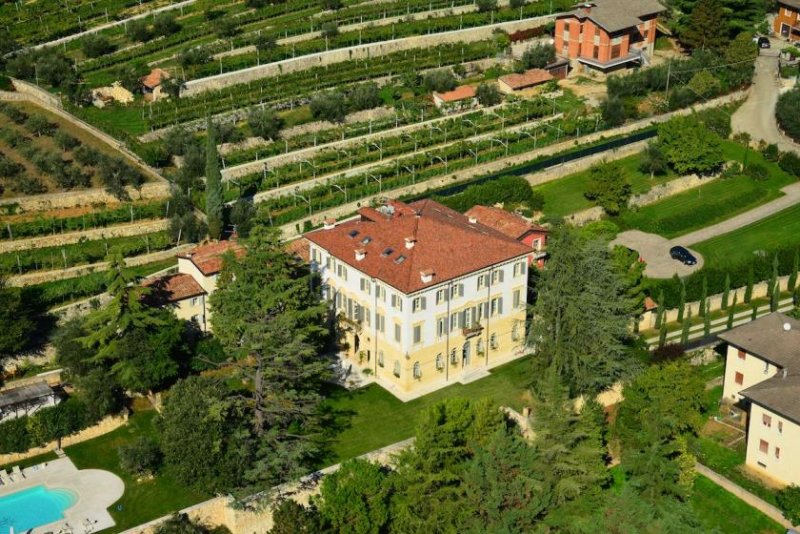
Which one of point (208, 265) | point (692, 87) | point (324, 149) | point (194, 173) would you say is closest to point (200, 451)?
point (208, 265)

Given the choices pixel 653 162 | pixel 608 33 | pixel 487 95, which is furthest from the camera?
pixel 608 33

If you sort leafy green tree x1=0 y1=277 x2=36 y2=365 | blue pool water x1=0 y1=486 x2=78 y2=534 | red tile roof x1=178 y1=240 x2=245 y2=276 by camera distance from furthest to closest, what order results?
red tile roof x1=178 y1=240 x2=245 y2=276
leafy green tree x1=0 y1=277 x2=36 y2=365
blue pool water x1=0 y1=486 x2=78 y2=534

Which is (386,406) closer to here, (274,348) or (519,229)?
(274,348)

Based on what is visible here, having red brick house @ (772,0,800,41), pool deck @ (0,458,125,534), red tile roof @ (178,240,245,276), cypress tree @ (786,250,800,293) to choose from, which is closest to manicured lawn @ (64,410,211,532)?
pool deck @ (0,458,125,534)

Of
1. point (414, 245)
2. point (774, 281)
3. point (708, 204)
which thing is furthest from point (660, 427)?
point (708, 204)

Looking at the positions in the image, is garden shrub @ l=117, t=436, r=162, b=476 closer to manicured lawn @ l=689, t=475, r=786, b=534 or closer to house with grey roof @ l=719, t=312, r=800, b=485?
manicured lawn @ l=689, t=475, r=786, b=534

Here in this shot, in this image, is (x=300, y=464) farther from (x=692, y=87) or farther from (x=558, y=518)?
(x=692, y=87)

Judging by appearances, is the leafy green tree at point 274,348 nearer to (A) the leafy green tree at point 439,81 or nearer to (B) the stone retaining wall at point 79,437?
(B) the stone retaining wall at point 79,437

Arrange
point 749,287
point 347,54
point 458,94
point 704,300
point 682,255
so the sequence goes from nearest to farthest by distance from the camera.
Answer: point 704,300 < point 749,287 < point 682,255 < point 458,94 < point 347,54
